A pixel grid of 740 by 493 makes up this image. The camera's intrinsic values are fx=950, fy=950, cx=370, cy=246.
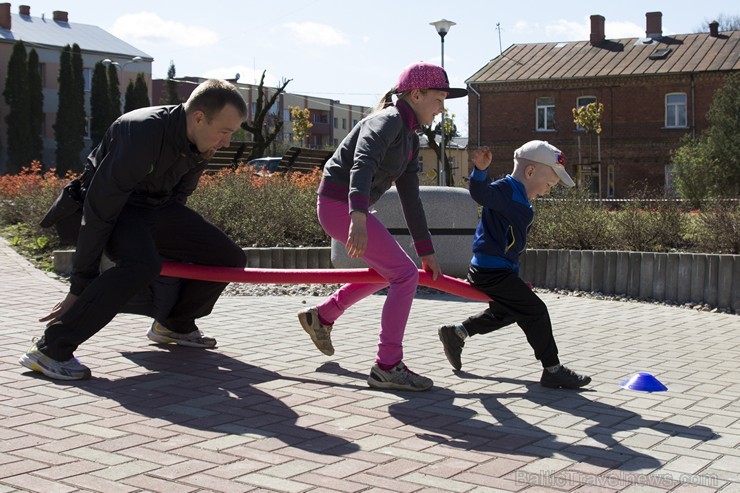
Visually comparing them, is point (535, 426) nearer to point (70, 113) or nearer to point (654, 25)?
point (654, 25)

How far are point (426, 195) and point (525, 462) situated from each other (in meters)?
6.18

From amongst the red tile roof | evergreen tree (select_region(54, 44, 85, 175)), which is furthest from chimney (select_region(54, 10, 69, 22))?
the red tile roof

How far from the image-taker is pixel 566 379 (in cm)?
525

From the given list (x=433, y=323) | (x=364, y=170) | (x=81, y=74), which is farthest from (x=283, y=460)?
(x=81, y=74)

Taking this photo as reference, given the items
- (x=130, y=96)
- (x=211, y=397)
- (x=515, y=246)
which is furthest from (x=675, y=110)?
(x=211, y=397)

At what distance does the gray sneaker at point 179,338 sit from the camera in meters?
6.15

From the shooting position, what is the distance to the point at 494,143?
2037 inches

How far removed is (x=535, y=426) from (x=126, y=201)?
252 cm

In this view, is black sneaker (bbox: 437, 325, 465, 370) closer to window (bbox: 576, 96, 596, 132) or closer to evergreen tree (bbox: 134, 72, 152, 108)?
window (bbox: 576, 96, 596, 132)

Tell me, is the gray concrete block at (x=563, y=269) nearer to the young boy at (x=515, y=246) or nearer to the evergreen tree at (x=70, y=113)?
the young boy at (x=515, y=246)

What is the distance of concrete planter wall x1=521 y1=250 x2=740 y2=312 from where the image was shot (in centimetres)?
895

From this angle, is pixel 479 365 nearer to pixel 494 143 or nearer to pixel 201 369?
pixel 201 369

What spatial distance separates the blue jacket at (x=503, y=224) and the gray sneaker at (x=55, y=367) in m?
2.27

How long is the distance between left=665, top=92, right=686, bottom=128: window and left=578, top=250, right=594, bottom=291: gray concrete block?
39875 millimetres
